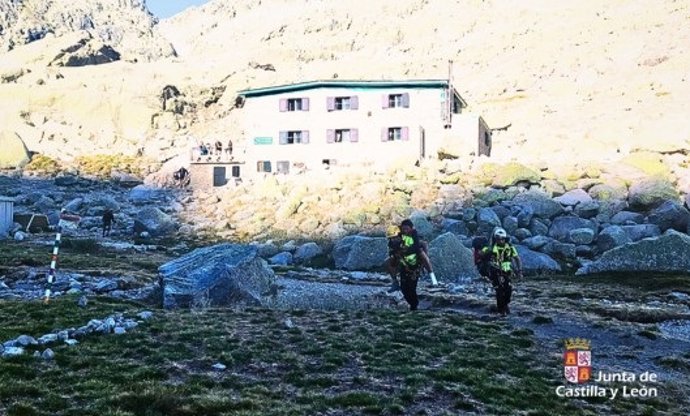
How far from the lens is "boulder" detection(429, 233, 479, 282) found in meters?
31.3

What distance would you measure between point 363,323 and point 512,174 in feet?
111

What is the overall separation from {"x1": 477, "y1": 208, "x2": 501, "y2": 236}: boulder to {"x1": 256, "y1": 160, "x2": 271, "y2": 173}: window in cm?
3146

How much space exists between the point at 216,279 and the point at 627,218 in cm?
3127

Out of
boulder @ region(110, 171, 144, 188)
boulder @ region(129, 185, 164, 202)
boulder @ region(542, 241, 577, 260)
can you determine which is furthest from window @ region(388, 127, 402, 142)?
boulder @ region(110, 171, 144, 188)

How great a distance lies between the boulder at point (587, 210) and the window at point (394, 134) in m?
23.7

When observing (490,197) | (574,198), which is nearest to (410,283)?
(490,197)

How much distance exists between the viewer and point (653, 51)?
119m

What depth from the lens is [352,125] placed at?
63.8m

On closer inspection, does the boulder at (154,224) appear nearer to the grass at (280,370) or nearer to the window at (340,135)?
the window at (340,135)

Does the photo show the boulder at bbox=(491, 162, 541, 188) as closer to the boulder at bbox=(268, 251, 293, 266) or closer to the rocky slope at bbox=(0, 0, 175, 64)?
the boulder at bbox=(268, 251, 293, 266)

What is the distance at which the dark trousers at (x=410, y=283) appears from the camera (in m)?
17.9

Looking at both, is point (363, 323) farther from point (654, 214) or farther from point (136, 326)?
point (654, 214)

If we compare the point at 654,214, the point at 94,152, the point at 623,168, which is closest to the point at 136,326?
the point at 654,214

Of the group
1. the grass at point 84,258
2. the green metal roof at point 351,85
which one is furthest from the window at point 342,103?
the grass at point 84,258
